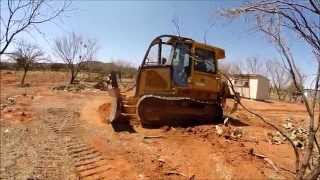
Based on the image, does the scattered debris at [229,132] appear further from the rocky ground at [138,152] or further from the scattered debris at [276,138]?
the scattered debris at [276,138]

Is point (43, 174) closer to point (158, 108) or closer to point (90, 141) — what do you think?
point (90, 141)

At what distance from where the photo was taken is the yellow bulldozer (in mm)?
11758

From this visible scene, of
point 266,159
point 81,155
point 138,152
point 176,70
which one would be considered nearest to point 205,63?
point 176,70

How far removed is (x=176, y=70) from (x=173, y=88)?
0.58m

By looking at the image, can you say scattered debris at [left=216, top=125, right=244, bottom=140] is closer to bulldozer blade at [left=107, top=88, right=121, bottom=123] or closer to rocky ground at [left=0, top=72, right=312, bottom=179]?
rocky ground at [left=0, top=72, right=312, bottom=179]

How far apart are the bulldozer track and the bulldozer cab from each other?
275 centimetres

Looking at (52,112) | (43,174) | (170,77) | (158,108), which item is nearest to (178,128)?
(158,108)

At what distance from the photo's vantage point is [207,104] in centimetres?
1258

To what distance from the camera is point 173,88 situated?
1197 centimetres

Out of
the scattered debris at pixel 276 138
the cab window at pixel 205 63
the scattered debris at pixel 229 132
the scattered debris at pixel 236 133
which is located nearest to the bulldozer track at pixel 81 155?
the scattered debris at pixel 229 132

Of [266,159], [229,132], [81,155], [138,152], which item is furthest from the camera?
[229,132]

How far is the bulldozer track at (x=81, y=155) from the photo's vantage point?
8.18 metres

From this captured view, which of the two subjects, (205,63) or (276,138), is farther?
(205,63)

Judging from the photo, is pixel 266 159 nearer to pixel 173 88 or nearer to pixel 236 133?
pixel 236 133
